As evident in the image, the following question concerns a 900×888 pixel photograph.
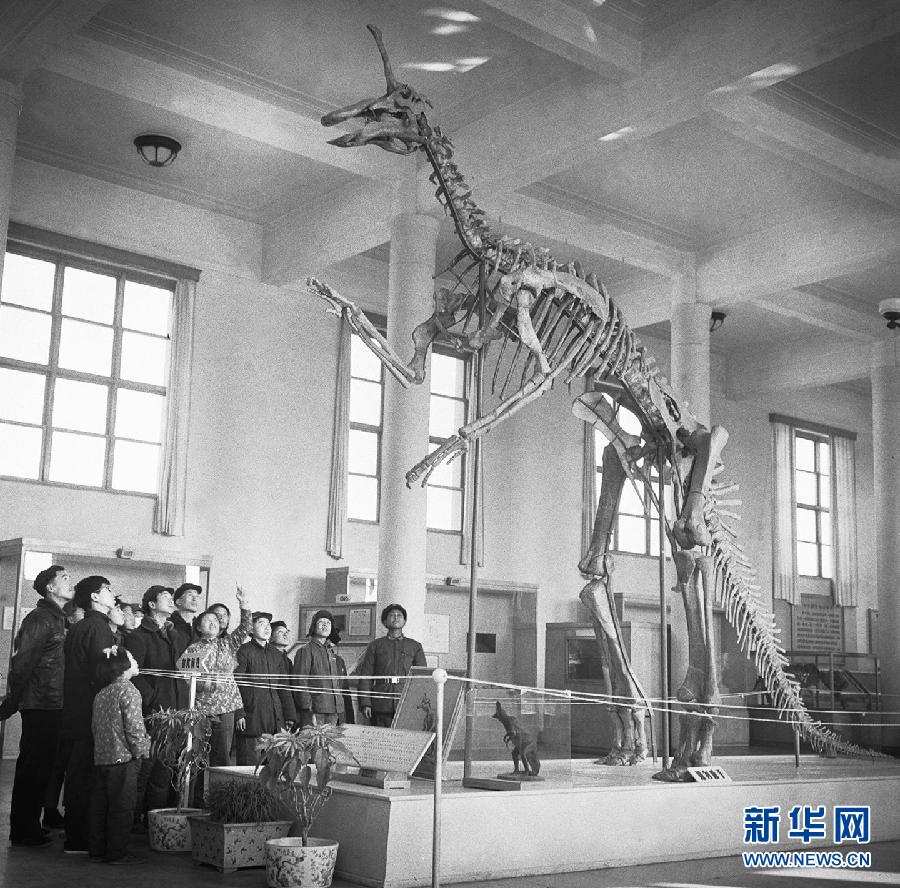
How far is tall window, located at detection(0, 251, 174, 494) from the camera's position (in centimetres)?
1332

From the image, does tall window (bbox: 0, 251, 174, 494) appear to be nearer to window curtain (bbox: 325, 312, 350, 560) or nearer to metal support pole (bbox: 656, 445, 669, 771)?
window curtain (bbox: 325, 312, 350, 560)

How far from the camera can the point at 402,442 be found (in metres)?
12.2

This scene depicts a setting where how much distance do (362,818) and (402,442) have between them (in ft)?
20.6

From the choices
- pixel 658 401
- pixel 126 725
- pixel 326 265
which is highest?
pixel 326 265

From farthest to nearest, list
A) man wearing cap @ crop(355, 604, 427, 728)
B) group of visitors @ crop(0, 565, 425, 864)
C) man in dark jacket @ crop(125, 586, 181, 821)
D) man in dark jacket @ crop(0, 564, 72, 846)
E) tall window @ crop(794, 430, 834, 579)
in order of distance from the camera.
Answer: tall window @ crop(794, 430, 834, 579)
man wearing cap @ crop(355, 604, 427, 728)
man in dark jacket @ crop(125, 586, 181, 821)
man in dark jacket @ crop(0, 564, 72, 846)
group of visitors @ crop(0, 565, 425, 864)

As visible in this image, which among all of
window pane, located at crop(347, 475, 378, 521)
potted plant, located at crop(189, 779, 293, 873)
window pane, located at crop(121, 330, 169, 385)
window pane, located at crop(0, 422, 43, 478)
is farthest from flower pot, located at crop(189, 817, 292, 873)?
window pane, located at crop(347, 475, 378, 521)

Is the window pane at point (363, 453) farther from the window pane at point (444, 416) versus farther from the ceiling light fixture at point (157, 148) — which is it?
the ceiling light fixture at point (157, 148)

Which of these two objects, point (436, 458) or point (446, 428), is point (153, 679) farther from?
point (446, 428)

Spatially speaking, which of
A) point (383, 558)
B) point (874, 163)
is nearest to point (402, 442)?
point (383, 558)

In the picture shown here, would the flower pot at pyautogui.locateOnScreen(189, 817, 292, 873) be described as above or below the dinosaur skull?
below

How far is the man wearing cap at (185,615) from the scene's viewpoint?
815 cm

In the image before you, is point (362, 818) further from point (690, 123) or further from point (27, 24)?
point (690, 123)

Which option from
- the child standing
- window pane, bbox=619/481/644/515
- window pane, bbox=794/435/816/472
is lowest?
the child standing

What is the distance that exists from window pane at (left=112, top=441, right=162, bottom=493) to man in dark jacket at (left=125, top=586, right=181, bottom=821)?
659cm
